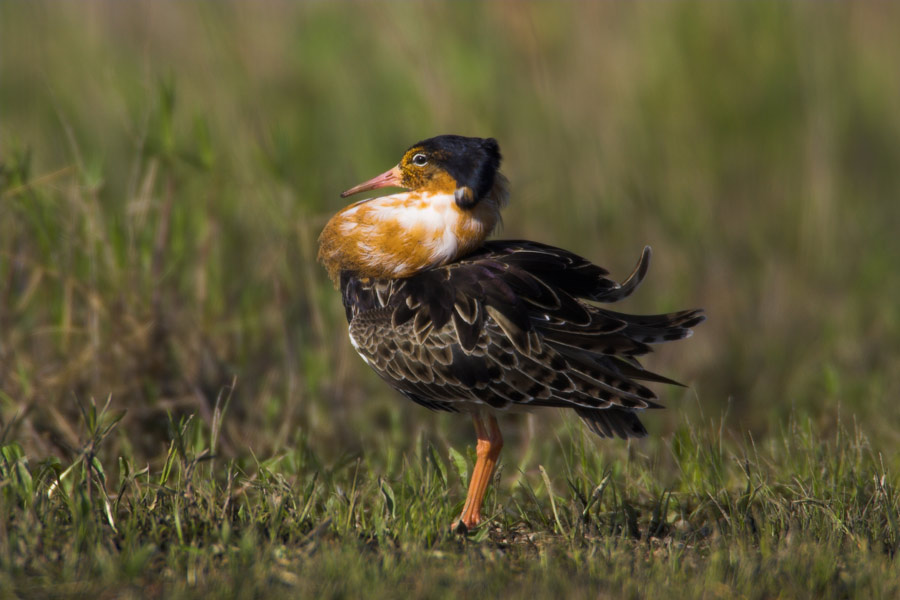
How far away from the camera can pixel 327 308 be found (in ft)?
22.6

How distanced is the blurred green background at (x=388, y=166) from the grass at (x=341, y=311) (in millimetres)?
30

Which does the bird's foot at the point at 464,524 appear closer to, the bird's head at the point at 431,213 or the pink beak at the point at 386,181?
the bird's head at the point at 431,213

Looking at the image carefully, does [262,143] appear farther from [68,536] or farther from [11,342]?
[68,536]

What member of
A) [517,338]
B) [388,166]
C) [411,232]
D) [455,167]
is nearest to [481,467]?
[517,338]

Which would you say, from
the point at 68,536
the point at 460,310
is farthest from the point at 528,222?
the point at 68,536

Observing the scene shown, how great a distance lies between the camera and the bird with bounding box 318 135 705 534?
4395 millimetres

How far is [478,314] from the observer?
14.5ft

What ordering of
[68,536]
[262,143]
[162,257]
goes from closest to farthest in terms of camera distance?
[68,536] → [162,257] → [262,143]

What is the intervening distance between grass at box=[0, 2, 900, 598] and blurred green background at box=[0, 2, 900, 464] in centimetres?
3

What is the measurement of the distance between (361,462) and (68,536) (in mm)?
1990

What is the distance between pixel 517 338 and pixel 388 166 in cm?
348

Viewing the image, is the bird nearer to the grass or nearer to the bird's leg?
the bird's leg

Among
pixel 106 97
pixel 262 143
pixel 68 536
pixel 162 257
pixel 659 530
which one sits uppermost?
pixel 106 97

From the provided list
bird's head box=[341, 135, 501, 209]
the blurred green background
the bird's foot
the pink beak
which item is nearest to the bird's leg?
the bird's foot
